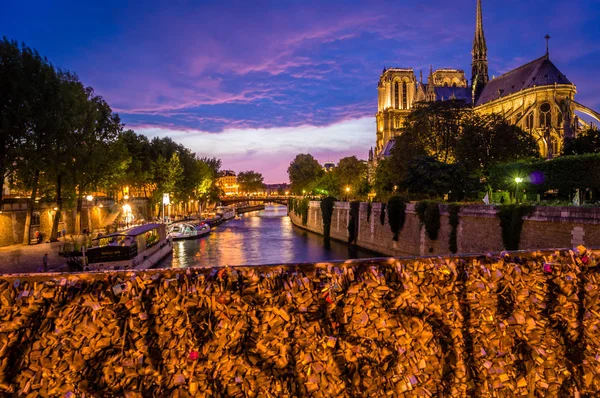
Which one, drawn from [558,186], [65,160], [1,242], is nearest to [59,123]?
[65,160]

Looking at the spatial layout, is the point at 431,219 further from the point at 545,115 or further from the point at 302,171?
the point at 302,171

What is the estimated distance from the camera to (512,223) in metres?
15.9

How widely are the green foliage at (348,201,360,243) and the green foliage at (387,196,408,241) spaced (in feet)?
21.7

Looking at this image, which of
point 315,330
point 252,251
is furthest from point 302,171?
point 315,330

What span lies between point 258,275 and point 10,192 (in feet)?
147

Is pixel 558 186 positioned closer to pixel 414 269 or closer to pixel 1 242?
pixel 414 269

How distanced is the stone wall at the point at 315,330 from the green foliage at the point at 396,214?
21876 millimetres

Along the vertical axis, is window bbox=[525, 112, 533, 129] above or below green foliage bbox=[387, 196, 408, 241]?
above

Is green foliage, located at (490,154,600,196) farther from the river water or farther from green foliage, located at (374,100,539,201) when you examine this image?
the river water

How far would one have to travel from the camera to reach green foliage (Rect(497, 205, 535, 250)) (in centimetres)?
1562

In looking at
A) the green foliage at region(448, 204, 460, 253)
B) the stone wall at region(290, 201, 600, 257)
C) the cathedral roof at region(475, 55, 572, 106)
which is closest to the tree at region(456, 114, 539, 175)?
the stone wall at region(290, 201, 600, 257)

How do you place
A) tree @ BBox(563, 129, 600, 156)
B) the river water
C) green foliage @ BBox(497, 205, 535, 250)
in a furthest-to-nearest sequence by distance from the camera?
1. tree @ BBox(563, 129, 600, 156)
2. the river water
3. green foliage @ BBox(497, 205, 535, 250)

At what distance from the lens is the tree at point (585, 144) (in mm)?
41747

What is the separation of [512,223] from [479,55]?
7937 cm
